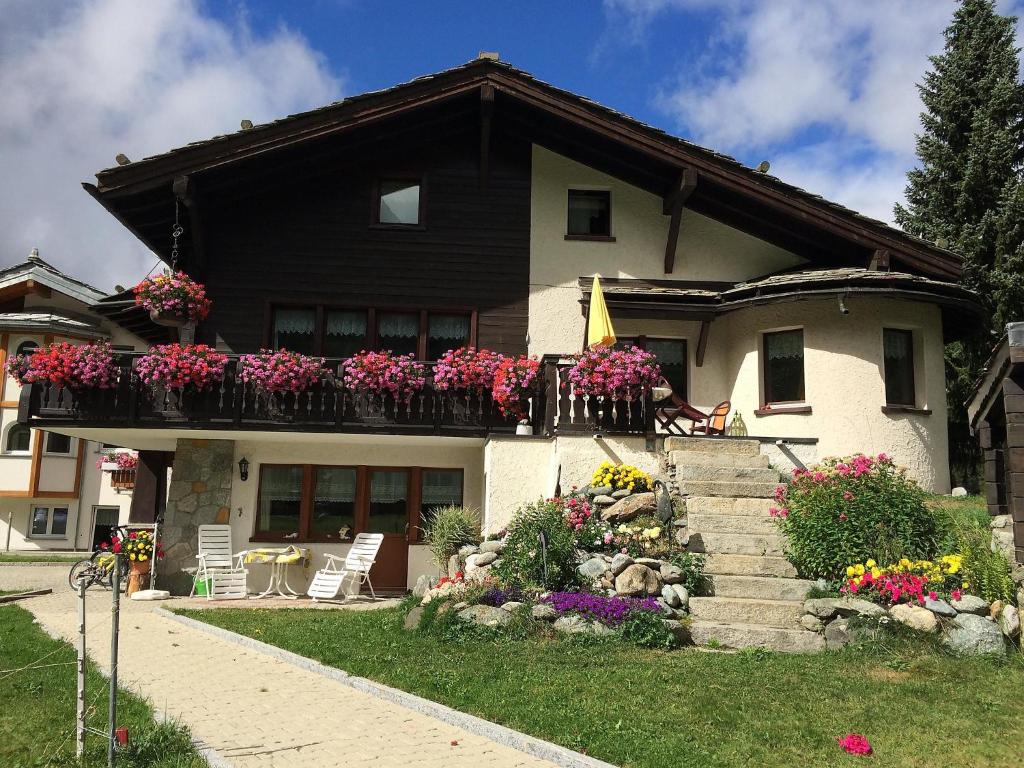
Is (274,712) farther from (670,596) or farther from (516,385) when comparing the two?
(516,385)

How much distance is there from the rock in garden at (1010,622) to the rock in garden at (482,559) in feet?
17.2

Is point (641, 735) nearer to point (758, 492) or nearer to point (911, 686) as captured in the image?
point (911, 686)

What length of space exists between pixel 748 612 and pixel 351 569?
6.70 m

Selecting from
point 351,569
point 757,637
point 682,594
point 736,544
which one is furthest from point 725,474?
point 351,569

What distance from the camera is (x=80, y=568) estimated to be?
1535cm

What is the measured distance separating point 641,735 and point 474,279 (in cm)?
1013

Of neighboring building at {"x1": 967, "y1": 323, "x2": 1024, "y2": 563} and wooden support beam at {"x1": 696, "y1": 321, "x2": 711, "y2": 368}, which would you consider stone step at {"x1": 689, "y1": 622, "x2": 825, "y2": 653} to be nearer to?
neighboring building at {"x1": 967, "y1": 323, "x2": 1024, "y2": 563}

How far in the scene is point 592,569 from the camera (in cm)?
859

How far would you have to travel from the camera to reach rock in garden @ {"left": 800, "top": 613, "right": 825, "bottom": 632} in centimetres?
751

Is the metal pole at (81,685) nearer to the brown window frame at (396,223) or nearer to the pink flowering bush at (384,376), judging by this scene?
the pink flowering bush at (384,376)

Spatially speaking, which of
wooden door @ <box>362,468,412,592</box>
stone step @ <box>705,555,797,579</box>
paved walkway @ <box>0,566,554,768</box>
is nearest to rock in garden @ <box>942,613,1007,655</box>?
stone step @ <box>705,555,797,579</box>

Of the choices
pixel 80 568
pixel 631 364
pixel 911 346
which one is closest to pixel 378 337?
pixel 631 364

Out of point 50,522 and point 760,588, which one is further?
point 50,522

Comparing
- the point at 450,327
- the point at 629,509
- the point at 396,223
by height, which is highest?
the point at 396,223
